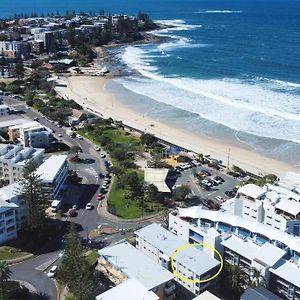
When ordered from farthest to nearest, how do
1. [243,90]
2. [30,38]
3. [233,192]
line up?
[30,38] < [243,90] < [233,192]

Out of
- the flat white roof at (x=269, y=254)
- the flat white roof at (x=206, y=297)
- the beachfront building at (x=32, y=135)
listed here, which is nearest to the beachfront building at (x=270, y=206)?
the flat white roof at (x=269, y=254)

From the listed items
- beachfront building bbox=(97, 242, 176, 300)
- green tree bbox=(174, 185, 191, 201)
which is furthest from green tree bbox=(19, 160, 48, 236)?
green tree bbox=(174, 185, 191, 201)

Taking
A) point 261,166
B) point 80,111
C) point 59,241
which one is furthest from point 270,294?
point 80,111

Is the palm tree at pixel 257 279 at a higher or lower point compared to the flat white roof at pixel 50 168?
lower

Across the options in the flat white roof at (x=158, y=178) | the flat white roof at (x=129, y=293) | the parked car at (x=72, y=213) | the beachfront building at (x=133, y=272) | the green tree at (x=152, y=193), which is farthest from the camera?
the flat white roof at (x=158, y=178)

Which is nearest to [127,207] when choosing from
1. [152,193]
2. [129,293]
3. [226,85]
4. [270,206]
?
[152,193]

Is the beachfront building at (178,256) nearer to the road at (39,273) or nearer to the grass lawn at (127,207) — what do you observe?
the road at (39,273)

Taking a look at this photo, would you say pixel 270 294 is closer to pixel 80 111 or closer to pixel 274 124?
pixel 274 124

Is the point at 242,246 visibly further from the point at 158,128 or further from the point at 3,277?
the point at 158,128
